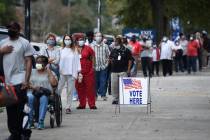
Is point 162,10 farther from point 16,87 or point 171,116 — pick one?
point 16,87

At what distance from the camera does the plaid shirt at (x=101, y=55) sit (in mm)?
23953

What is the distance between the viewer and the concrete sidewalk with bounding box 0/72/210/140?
15.1 metres

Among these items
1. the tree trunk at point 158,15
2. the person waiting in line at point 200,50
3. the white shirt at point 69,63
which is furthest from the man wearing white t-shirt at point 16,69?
the tree trunk at point 158,15

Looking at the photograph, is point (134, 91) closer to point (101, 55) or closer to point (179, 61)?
point (101, 55)

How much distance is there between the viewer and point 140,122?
1766 centimetres

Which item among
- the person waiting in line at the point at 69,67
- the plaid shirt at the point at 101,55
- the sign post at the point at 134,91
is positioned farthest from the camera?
the plaid shirt at the point at 101,55

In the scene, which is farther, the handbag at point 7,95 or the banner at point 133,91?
the banner at point 133,91

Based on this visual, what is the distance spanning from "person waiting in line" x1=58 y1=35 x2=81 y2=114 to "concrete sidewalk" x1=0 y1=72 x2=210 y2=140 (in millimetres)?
580

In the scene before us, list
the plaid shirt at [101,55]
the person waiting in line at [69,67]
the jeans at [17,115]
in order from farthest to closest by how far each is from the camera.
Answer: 1. the plaid shirt at [101,55]
2. the person waiting in line at [69,67]
3. the jeans at [17,115]

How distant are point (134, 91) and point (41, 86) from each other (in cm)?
396

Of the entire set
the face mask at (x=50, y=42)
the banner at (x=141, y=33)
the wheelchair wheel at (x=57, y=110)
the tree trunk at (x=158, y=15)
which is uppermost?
the tree trunk at (x=158, y=15)

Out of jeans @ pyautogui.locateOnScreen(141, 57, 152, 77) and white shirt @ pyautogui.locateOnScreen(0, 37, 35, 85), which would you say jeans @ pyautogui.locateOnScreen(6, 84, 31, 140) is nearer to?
white shirt @ pyautogui.locateOnScreen(0, 37, 35, 85)

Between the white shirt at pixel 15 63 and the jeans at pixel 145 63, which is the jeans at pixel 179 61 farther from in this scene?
the white shirt at pixel 15 63

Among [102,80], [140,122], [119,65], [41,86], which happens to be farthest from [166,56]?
[41,86]
